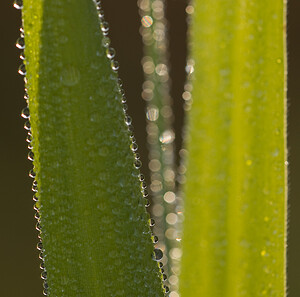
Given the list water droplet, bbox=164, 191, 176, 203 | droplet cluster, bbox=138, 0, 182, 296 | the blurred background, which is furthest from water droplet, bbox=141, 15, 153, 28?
the blurred background

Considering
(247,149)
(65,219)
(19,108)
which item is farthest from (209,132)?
(19,108)

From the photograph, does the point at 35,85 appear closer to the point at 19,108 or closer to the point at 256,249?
the point at 256,249

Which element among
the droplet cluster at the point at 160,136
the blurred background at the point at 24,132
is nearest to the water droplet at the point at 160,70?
the droplet cluster at the point at 160,136

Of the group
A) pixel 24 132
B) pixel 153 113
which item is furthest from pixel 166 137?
pixel 24 132

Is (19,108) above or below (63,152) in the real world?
below

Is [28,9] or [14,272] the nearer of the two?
[28,9]

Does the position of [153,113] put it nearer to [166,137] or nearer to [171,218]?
[166,137]

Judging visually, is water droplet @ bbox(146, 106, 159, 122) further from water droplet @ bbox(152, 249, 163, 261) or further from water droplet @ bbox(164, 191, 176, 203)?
water droplet @ bbox(152, 249, 163, 261)
